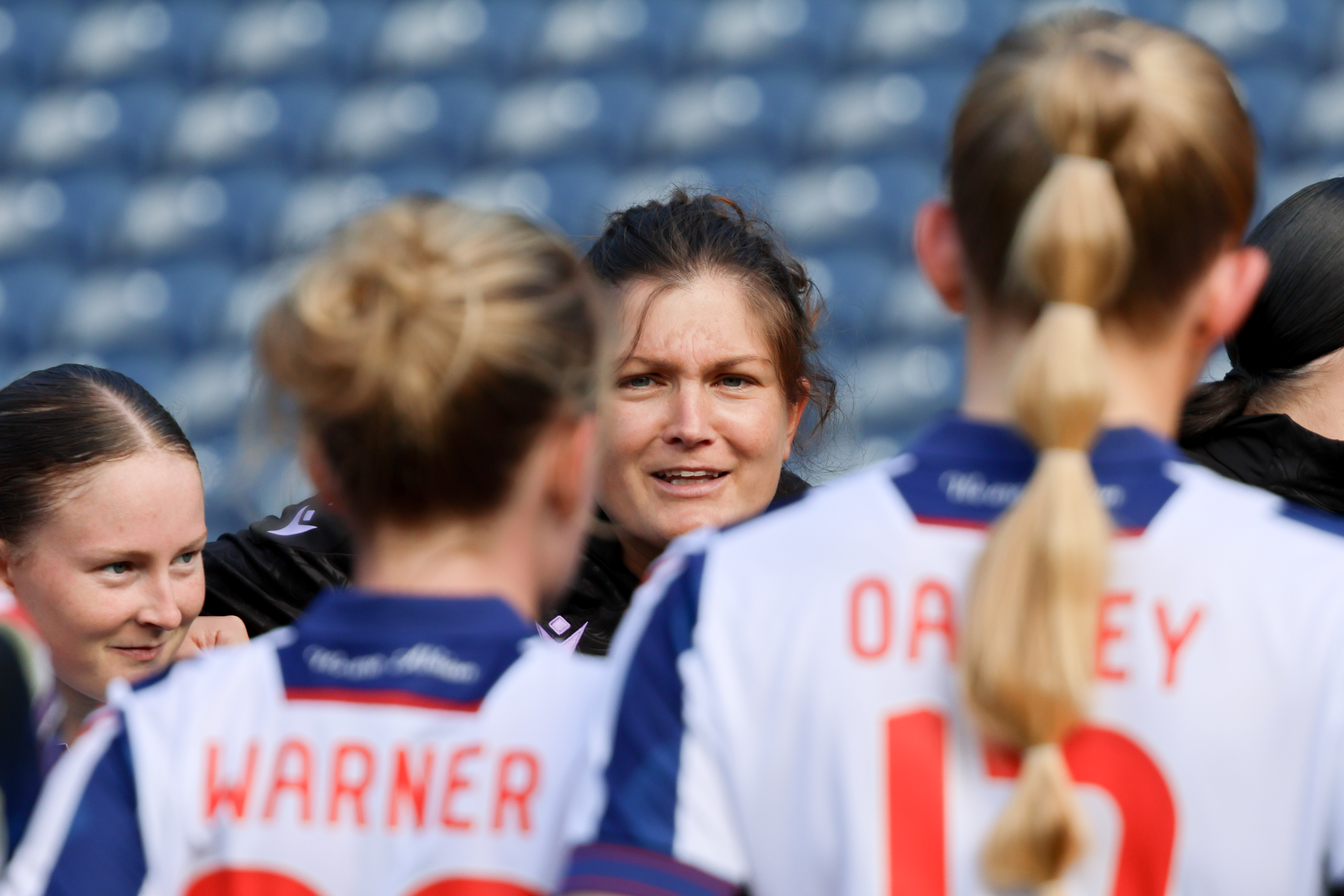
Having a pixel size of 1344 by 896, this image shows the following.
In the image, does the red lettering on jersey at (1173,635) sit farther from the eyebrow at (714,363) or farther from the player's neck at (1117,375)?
the eyebrow at (714,363)

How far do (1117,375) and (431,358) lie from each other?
427mm

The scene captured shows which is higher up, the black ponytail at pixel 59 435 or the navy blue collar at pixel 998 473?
the black ponytail at pixel 59 435

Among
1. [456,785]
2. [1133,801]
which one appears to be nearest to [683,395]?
[456,785]

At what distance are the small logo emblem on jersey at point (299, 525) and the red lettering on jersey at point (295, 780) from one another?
1185 mm

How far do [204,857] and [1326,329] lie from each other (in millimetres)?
1393

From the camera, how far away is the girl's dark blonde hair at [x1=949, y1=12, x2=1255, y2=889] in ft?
2.58

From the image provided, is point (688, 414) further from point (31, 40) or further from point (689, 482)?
point (31, 40)

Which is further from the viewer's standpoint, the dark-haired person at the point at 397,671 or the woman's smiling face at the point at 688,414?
the woman's smiling face at the point at 688,414

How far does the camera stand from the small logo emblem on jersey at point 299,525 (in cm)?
208

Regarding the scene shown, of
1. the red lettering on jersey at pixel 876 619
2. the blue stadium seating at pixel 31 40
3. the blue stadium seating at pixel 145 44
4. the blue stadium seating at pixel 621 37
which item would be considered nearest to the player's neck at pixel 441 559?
the red lettering on jersey at pixel 876 619

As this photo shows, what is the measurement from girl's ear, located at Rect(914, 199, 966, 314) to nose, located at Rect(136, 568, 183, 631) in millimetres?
1071

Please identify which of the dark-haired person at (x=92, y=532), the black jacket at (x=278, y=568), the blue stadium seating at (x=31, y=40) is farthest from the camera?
the blue stadium seating at (x=31, y=40)

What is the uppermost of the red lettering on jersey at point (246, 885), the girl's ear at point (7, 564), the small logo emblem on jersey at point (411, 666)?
the girl's ear at point (7, 564)

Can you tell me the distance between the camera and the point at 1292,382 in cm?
173
